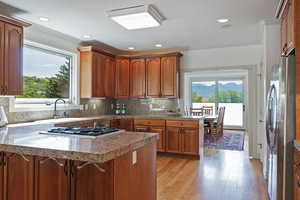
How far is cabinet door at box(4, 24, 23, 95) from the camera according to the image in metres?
3.01

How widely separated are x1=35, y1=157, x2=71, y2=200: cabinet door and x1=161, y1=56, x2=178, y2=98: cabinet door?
392 centimetres

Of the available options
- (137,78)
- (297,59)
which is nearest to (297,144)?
(297,59)

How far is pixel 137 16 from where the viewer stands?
10.8 ft

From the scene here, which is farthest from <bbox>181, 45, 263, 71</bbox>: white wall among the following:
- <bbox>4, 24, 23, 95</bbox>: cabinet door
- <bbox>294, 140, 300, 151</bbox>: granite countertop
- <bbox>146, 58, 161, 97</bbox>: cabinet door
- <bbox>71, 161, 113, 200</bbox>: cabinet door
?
<bbox>71, 161, 113, 200</bbox>: cabinet door

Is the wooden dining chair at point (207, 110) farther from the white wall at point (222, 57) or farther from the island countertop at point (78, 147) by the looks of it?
the island countertop at point (78, 147)

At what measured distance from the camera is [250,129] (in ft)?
16.0

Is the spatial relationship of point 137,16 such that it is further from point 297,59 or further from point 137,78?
point 137,78

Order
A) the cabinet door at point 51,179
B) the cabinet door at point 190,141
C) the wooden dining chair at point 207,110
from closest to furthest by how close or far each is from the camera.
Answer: the cabinet door at point 51,179
the cabinet door at point 190,141
the wooden dining chair at point 207,110

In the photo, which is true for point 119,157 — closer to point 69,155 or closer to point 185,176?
point 69,155

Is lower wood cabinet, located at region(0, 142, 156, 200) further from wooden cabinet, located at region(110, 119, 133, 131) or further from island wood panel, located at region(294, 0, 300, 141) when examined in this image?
wooden cabinet, located at region(110, 119, 133, 131)

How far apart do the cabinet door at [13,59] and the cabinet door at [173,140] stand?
296cm

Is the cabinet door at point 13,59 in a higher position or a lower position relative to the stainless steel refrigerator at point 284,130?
higher

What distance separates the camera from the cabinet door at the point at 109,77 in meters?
5.48

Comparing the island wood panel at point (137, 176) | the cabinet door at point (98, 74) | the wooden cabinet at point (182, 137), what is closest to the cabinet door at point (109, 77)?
the cabinet door at point (98, 74)
